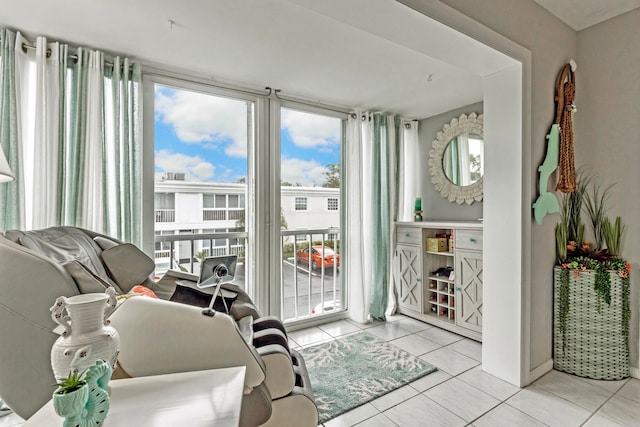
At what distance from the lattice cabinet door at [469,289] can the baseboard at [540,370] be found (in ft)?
1.90

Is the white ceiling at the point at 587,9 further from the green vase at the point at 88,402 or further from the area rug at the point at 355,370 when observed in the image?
the green vase at the point at 88,402

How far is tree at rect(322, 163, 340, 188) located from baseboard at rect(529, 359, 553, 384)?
224 cm

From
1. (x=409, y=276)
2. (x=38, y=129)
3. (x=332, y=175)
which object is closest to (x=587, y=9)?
(x=332, y=175)

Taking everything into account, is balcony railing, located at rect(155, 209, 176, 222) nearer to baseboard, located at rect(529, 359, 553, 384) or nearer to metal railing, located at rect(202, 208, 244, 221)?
metal railing, located at rect(202, 208, 244, 221)

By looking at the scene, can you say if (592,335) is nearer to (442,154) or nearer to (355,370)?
(355,370)

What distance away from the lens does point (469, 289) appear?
9.36ft

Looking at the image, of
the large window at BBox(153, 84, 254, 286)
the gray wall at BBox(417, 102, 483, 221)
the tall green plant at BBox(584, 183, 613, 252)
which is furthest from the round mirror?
the large window at BBox(153, 84, 254, 286)

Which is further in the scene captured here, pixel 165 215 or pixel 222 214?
pixel 222 214

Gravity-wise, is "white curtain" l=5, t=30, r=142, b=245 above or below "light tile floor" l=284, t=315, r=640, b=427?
above

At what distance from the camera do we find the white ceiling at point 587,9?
1991 millimetres

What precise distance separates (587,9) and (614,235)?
154 cm

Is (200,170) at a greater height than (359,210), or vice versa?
(200,170)

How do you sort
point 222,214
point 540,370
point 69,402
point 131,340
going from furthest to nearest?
1. point 222,214
2. point 540,370
3. point 131,340
4. point 69,402

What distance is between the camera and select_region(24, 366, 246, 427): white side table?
66 cm
